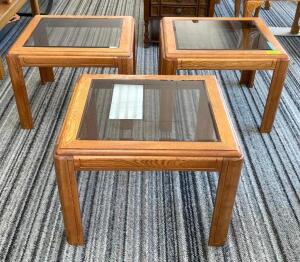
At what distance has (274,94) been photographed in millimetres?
1751

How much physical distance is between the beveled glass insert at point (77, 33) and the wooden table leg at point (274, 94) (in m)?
0.77

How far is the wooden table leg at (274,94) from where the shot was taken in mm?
1675

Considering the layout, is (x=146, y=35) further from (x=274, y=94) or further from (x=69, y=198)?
(x=69, y=198)

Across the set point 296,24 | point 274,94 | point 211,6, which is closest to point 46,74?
point 211,6

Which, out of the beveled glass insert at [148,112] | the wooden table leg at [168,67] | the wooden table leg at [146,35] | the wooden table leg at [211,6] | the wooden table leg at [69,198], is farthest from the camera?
the wooden table leg at [146,35]

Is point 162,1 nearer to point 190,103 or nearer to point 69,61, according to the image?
point 69,61

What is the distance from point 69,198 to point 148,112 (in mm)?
430

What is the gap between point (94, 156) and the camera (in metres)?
1.07

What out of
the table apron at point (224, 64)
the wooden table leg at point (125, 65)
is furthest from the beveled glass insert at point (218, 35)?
the wooden table leg at point (125, 65)

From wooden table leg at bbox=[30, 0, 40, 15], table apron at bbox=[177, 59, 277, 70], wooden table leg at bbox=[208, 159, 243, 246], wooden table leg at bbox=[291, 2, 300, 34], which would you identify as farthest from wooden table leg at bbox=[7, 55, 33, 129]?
wooden table leg at bbox=[291, 2, 300, 34]

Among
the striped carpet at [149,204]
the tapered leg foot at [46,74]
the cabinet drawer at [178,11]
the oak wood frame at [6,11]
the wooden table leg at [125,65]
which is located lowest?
the striped carpet at [149,204]

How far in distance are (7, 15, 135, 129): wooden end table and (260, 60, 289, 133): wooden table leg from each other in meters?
0.68

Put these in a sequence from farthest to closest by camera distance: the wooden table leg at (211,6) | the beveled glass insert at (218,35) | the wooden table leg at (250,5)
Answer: the wooden table leg at (211,6) < the wooden table leg at (250,5) < the beveled glass insert at (218,35)

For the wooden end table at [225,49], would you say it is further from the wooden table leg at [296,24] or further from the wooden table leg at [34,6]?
the wooden table leg at [34,6]
